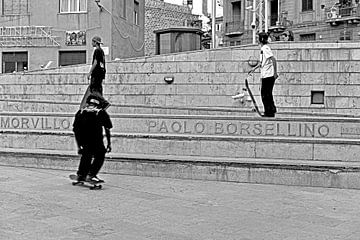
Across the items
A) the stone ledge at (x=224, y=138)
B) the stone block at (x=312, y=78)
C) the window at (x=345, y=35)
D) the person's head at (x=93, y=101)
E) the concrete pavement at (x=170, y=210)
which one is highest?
the window at (x=345, y=35)

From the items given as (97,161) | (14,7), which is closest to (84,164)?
(97,161)

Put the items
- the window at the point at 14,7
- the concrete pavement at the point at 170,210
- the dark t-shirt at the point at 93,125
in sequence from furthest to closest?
the window at the point at 14,7
the dark t-shirt at the point at 93,125
the concrete pavement at the point at 170,210

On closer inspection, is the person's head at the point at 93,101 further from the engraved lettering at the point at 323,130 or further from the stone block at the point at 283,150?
the engraved lettering at the point at 323,130

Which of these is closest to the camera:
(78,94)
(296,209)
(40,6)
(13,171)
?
(296,209)

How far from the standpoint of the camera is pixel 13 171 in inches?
432

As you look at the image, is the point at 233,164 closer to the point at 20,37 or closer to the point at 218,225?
the point at 218,225

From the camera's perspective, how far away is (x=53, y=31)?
1188 inches

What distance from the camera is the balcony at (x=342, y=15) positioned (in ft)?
137

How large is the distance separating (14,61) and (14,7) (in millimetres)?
2917

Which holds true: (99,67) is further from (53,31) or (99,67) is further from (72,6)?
(72,6)

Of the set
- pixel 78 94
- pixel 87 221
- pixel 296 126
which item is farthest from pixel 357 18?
pixel 87 221

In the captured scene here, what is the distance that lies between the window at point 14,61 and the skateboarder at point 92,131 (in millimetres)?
22806

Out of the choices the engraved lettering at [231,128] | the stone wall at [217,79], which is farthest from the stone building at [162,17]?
the engraved lettering at [231,128]

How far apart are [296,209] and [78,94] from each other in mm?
14365
